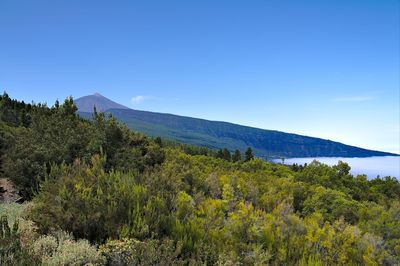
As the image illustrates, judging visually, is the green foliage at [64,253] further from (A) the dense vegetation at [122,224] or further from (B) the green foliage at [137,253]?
(B) the green foliage at [137,253]

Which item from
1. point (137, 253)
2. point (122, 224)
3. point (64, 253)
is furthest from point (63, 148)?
point (137, 253)

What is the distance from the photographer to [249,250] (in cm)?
825

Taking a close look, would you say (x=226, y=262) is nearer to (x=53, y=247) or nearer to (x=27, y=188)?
(x=53, y=247)

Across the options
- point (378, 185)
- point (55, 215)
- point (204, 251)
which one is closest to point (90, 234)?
point (55, 215)

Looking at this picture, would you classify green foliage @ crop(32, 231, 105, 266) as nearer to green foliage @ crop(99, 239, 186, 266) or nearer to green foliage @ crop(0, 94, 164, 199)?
green foliage @ crop(99, 239, 186, 266)

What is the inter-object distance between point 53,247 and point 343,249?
12.0 meters

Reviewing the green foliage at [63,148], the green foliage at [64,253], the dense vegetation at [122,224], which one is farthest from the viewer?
the green foliage at [63,148]

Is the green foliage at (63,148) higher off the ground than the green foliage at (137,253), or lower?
higher

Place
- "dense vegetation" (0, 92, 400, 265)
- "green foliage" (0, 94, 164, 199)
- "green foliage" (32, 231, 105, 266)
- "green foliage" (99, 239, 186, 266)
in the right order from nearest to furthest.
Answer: "green foliage" (32, 231, 105, 266) < "green foliage" (99, 239, 186, 266) < "dense vegetation" (0, 92, 400, 265) < "green foliage" (0, 94, 164, 199)

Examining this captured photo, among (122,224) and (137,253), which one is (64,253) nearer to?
(137,253)

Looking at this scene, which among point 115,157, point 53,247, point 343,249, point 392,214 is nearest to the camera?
point 53,247

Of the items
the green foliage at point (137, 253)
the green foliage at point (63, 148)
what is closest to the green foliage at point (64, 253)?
the green foliage at point (137, 253)

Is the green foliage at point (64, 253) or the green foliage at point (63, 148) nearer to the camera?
the green foliage at point (64, 253)

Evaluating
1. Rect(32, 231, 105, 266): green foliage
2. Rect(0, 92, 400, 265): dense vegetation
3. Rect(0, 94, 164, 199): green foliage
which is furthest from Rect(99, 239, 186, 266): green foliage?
Rect(0, 94, 164, 199): green foliage
